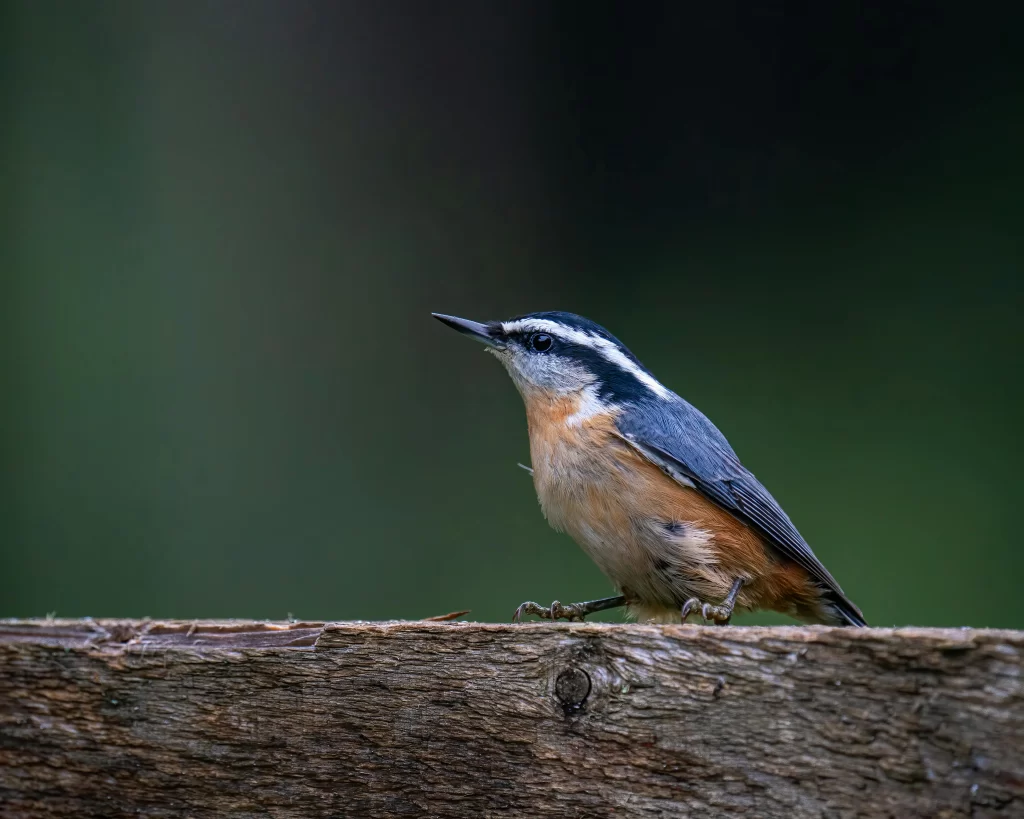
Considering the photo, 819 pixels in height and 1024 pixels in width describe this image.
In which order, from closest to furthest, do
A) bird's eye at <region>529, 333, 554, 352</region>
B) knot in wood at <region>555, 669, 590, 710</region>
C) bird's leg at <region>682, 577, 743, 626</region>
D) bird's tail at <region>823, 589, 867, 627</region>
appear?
knot in wood at <region>555, 669, 590, 710</region>
bird's leg at <region>682, 577, 743, 626</region>
bird's tail at <region>823, 589, 867, 627</region>
bird's eye at <region>529, 333, 554, 352</region>

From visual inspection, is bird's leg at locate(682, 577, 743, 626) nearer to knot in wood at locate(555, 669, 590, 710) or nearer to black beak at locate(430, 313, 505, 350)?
knot in wood at locate(555, 669, 590, 710)

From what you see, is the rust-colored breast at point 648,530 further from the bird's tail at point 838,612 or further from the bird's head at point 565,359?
the bird's head at point 565,359

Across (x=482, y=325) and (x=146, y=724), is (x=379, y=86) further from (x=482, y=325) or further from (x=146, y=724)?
(x=146, y=724)

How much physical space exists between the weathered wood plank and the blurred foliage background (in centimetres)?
224

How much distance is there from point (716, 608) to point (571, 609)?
1.31ft

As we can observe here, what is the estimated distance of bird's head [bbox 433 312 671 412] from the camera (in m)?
2.91

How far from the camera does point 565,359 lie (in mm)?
3016

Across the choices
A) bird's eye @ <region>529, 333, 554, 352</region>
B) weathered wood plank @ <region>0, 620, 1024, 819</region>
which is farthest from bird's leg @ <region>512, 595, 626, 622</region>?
weathered wood plank @ <region>0, 620, 1024, 819</region>

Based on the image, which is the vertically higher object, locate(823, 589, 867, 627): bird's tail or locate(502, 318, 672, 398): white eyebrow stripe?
locate(502, 318, 672, 398): white eyebrow stripe

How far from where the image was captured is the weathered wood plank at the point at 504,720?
4.42 feet

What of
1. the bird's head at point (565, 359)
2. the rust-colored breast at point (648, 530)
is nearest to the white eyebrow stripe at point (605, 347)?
the bird's head at point (565, 359)

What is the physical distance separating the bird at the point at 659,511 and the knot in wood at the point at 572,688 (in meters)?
0.87

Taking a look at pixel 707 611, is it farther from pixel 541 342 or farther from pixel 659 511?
pixel 541 342

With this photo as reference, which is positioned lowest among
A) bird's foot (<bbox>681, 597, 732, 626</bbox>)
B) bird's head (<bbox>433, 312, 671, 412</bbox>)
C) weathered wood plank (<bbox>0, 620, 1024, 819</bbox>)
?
weathered wood plank (<bbox>0, 620, 1024, 819</bbox>)
